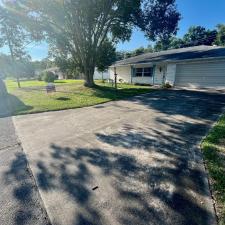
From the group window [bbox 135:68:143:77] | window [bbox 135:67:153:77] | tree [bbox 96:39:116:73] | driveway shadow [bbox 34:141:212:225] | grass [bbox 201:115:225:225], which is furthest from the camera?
window [bbox 135:68:143:77]

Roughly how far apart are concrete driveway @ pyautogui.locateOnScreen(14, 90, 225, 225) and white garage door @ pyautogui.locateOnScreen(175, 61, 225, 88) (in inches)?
355

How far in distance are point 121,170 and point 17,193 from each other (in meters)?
1.89

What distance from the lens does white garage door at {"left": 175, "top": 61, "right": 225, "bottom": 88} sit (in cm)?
1379

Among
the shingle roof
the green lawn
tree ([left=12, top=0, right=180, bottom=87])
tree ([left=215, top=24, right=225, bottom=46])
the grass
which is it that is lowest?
the green lawn

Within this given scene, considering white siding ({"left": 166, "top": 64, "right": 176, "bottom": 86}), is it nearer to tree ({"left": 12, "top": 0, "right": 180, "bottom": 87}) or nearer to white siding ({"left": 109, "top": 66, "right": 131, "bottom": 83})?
tree ({"left": 12, "top": 0, "right": 180, "bottom": 87})

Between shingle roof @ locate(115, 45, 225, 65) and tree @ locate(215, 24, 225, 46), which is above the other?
tree @ locate(215, 24, 225, 46)

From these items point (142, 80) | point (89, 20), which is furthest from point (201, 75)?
point (89, 20)

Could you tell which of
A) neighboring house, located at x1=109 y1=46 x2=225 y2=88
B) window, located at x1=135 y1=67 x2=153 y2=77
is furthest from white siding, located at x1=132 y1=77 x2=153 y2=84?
window, located at x1=135 y1=67 x2=153 y2=77

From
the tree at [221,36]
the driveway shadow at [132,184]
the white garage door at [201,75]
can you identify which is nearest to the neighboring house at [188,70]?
the white garage door at [201,75]

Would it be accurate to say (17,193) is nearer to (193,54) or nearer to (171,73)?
(171,73)

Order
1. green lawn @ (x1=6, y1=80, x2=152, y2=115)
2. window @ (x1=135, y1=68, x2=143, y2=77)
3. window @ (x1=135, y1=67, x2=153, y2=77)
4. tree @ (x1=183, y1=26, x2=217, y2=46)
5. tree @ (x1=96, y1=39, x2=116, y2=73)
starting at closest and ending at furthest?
green lawn @ (x1=6, y1=80, x2=152, y2=115) < window @ (x1=135, y1=67, x2=153, y2=77) < tree @ (x1=96, y1=39, x2=116, y2=73) < window @ (x1=135, y1=68, x2=143, y2=77) < tree @ (x1=183, y1=26, x2=217, y2=46)

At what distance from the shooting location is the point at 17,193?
291cm

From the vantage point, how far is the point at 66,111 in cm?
871

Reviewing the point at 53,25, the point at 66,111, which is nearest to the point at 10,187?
the point at 66,111
